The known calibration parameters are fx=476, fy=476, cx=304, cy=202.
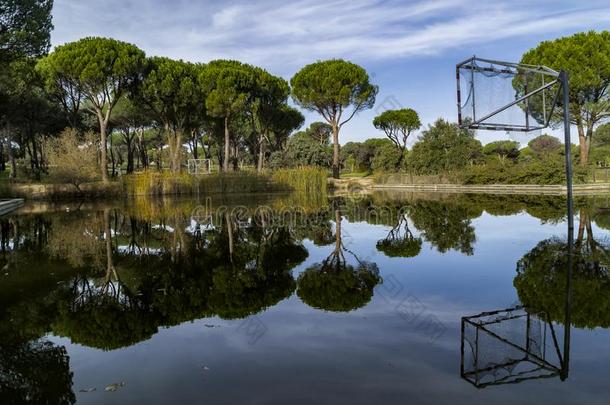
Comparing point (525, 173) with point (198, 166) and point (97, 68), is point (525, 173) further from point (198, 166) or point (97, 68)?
point (97, 68)

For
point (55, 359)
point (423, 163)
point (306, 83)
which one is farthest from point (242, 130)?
point (55, 359)

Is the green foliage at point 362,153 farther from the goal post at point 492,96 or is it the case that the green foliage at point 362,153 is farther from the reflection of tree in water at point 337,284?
the reflection of tree in water at point 337,284

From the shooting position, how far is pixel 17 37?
18.0 metres

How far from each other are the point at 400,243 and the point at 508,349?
5127mm

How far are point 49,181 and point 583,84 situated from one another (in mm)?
26408

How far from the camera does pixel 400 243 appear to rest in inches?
336

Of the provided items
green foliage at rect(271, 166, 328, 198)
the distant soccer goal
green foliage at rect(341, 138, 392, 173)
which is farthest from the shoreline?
green foliage at rect(341, 138, 392, 173)

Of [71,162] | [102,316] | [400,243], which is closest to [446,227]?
[400,243]

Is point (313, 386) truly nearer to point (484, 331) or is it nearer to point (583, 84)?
point (484, 331)

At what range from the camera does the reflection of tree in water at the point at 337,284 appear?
4.84 metres

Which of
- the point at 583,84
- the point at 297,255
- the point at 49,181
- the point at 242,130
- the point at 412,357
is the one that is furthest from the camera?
the point at 242,130

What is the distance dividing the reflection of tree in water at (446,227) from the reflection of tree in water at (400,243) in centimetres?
29

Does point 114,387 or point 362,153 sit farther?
point 362,153

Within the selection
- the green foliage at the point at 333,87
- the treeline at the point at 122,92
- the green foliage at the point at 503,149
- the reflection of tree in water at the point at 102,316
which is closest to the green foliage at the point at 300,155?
the treeline at the point at 122,92
